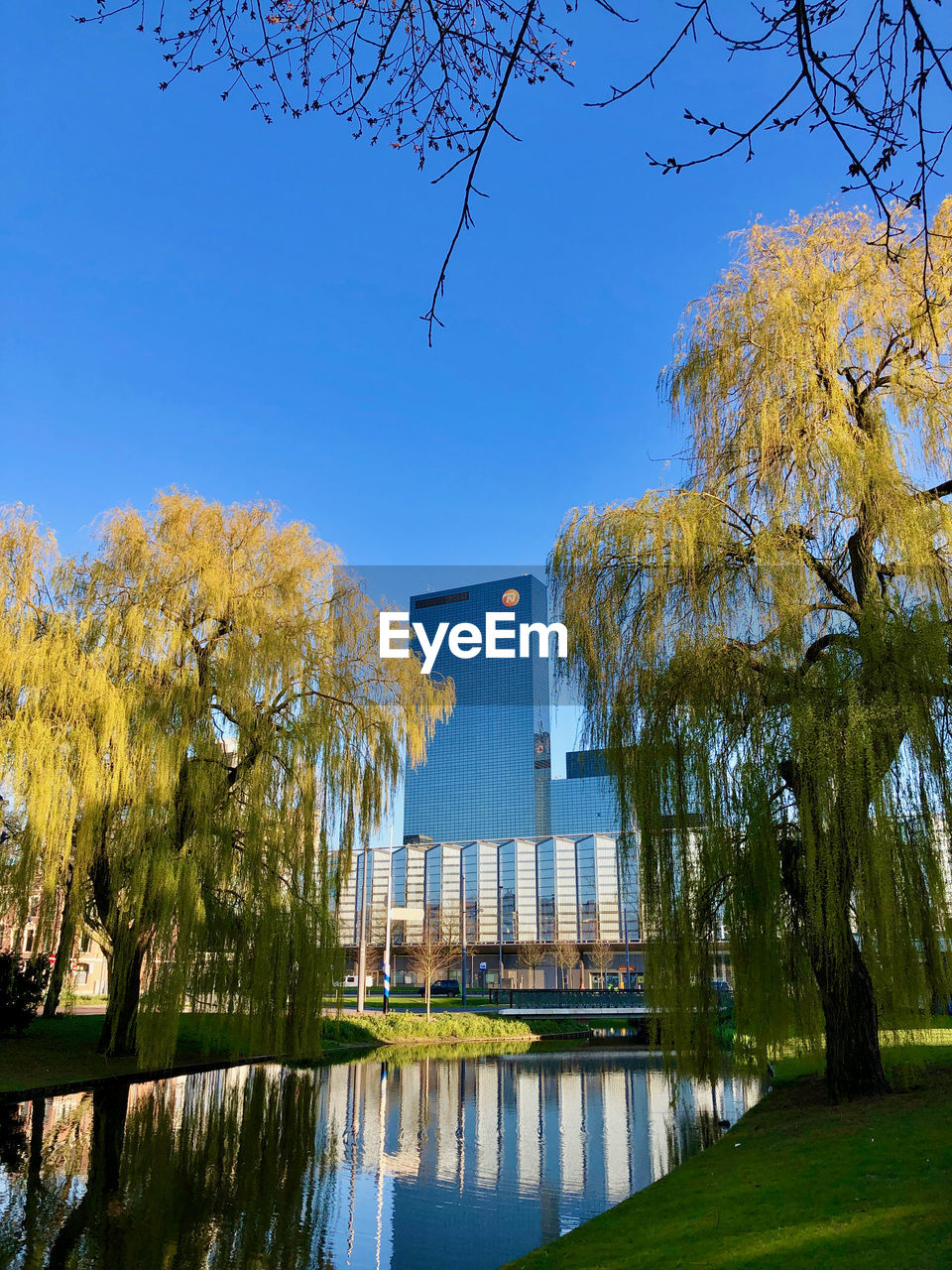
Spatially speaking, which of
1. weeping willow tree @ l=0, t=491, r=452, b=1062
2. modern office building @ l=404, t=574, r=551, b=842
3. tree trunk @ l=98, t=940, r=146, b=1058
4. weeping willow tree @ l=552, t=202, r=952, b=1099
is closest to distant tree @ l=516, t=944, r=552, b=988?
tree trunk @ l=98, t=940, r=146, b=1058

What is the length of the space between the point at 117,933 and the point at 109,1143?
18.1 ft

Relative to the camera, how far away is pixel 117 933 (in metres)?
17.4

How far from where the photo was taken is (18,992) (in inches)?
782

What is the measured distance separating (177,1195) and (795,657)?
8.99m

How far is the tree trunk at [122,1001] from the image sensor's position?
57.2 ft

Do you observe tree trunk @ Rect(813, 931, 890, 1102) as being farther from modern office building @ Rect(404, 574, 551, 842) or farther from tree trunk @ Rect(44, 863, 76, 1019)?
modern office building @ Rect(404, 574, 551, 842)

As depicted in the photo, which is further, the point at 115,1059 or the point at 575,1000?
the point at 575,1000

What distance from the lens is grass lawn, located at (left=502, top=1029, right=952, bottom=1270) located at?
612 centimetres

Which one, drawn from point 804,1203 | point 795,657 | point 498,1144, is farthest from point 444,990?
point 804,1203

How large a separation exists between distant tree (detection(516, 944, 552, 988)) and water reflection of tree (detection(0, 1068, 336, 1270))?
5495cm

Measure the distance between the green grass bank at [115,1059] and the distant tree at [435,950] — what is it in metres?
9.84

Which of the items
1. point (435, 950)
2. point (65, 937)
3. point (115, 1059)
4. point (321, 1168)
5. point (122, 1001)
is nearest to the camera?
point (321, 1168)

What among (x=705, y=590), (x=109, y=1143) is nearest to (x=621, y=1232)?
(x=705, y=590)

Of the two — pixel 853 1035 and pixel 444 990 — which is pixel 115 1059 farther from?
pixel 444 990
